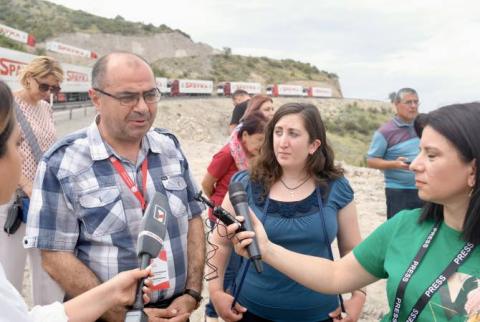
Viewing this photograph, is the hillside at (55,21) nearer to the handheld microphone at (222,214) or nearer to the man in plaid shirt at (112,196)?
the man in plaid shirt at (112,196)

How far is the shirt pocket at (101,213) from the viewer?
94.5 inches

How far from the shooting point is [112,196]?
2.44m

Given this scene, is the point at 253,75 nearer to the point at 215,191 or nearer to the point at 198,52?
the point at 198,52

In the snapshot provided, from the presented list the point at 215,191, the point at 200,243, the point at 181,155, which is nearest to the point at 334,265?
the point at 200,243

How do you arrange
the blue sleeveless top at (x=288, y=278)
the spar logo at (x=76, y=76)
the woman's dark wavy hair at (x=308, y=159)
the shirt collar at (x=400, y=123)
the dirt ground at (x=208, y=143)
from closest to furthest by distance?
1. the blue sleeveless top at (x=288, y=278)
2. the woman's dark wavy hair at (x=308, y=159)
3. the shirt collar at (x=400, y=123)
4. the dirt ground at (x=208, y=143)
5. the spar logo at (x=76, y=76)

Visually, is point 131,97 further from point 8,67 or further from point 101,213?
point 8,67

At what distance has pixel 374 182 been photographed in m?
13.3

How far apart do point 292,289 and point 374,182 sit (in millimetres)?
11070

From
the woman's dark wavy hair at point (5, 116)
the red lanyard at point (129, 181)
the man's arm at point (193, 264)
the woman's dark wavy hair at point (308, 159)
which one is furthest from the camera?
the woman's dark wavy hair at point (308, 159)

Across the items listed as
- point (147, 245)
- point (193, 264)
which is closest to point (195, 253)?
point (193, 264)

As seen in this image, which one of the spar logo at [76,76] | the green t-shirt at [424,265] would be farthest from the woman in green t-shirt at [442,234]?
the spar logo at [76,76]

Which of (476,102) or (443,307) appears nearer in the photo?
(443,307)

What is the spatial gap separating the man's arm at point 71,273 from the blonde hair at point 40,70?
217cm

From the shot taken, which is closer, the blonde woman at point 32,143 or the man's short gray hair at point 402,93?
the blonde woman at point 32,143
